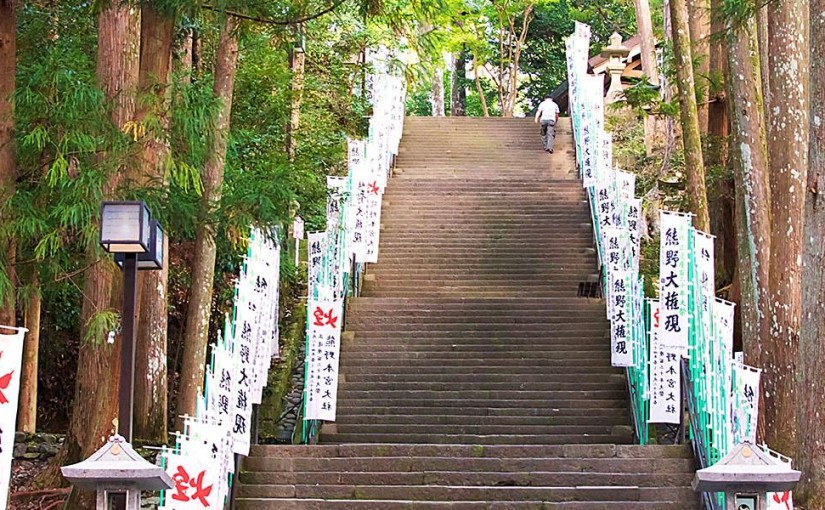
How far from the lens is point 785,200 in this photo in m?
10.3

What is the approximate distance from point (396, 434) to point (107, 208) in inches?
256

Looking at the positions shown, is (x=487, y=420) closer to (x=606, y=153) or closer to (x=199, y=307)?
(x=199, y=307)

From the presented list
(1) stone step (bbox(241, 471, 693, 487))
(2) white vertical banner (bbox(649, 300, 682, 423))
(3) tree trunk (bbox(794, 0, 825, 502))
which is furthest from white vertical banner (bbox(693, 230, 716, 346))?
(1) stone step (bbox(241, 471, 693, 487))

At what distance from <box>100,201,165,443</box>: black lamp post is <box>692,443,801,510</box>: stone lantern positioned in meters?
3.22

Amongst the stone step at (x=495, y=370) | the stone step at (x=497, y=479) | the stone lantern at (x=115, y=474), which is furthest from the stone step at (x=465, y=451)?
the stone lantern at (x=115, y=474)

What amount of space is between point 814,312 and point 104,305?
Answer: 565 cm

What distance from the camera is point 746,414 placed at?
835cm

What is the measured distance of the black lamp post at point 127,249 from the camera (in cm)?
631

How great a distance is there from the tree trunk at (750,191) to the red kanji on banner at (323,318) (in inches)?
159

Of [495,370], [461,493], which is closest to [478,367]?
[495,370]

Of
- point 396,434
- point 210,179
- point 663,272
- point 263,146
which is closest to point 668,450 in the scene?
point 663,272

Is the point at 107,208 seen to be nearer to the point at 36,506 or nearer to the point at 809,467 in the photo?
the point at 36,506

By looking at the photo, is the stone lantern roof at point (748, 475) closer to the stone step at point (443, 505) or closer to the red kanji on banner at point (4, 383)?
the stone step at point (443, 505)

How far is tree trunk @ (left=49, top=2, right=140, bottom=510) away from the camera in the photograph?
28.8 ft
